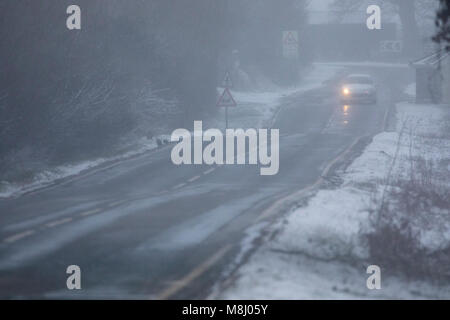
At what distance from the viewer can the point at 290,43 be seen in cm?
5897

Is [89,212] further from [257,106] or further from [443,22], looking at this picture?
[257,106]

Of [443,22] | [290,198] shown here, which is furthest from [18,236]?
[443,22]

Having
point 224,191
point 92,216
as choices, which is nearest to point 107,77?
point 224,191

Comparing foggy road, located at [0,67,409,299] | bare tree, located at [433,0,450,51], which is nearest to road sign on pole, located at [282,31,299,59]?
foggy road, located at [0,67,409,299]

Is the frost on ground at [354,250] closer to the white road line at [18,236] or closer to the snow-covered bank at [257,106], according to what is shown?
the white road line at [18,236]

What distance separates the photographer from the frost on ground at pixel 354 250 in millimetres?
9086

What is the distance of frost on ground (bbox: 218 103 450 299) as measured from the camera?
9.09 m

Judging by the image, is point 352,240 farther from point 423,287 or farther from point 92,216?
point 92,216

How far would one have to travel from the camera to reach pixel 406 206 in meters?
14.4

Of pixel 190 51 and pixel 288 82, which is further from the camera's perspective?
pixel 288 82

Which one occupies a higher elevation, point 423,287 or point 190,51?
point 190,51

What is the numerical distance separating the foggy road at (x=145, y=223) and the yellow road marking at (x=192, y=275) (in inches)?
0.5

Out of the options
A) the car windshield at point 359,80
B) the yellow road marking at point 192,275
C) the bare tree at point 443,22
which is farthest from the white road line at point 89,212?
the car windshield at point 359,80
